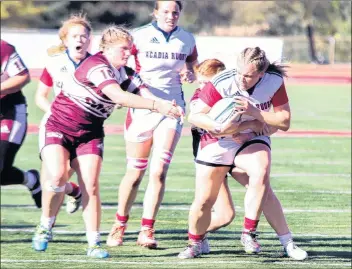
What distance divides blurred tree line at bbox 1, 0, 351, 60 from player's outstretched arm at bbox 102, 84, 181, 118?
41.0 m

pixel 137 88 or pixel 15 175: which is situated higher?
pixel 137 88

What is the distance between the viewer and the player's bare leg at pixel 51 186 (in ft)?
27.6

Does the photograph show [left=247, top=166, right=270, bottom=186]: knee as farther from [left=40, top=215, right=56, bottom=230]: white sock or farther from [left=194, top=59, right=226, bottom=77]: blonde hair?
[left=40, top=215, right=56, bottom=230]: white sock

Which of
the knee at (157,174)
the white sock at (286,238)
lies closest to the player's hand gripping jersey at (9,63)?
the knee at (157,174)

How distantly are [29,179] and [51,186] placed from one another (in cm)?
195

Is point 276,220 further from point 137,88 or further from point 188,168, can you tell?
point 188,168

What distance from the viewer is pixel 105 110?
8445 mm

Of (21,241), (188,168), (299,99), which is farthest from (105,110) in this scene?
(299,99)

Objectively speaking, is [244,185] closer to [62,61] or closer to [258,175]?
[258,175]

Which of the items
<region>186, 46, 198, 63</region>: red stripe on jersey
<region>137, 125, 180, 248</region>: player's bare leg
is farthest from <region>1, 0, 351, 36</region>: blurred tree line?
<region>137, 125, 180, 248</region>: player's bare leg

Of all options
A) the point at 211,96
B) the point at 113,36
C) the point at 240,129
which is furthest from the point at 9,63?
the point at 240,129

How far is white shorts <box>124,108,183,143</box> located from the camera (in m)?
9.27

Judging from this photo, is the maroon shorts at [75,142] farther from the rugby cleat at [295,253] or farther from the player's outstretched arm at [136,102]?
the rugby cleat at [295,253]

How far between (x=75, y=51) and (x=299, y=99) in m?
20.3
